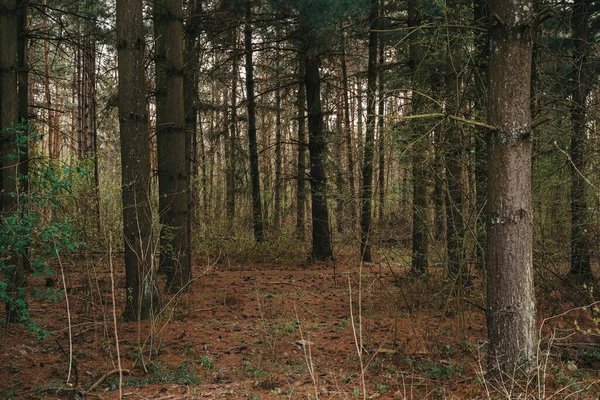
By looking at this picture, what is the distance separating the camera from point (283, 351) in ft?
20.7

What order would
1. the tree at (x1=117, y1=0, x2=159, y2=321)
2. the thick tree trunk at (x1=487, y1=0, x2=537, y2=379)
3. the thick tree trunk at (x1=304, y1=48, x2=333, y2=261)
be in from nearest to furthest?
the thick tree trunk at (x1=487, y1=0, x2=537, y2=379)
the tree at (x1=117, y1=0, x2=159, y2=321)
the thick tree trunk at (x1=304, y1=48, x2=333, y2=261)

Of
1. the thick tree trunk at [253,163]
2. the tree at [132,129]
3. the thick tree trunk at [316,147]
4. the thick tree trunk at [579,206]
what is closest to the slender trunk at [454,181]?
the thick tree trunk at [579,206]

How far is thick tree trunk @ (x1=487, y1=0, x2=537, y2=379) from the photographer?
4055mm

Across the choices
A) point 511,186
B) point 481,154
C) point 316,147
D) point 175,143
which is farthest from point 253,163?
point 511,186

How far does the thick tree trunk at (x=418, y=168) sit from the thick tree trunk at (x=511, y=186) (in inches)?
33.3

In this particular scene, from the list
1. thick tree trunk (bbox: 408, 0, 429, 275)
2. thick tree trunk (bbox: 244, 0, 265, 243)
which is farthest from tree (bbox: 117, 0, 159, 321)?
thick tree trunk (bbox: 244, 0, 265, 243)

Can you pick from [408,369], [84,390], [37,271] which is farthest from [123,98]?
[408,369]

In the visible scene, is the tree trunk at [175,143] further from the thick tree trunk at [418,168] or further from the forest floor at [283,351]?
the thick tree trunk at [418,168]

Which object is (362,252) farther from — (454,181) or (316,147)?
(316,147)

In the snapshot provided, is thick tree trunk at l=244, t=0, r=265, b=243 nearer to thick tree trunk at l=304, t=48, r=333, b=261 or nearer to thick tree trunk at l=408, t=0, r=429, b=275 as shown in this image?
thick tree trunk at l=304, t=48, r=333, b=261

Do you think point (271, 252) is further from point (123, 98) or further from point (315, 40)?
point (123, 98)

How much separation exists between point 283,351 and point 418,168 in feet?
10.1

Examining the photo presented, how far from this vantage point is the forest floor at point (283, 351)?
476cm

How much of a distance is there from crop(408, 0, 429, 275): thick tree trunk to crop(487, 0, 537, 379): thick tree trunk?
85cm
